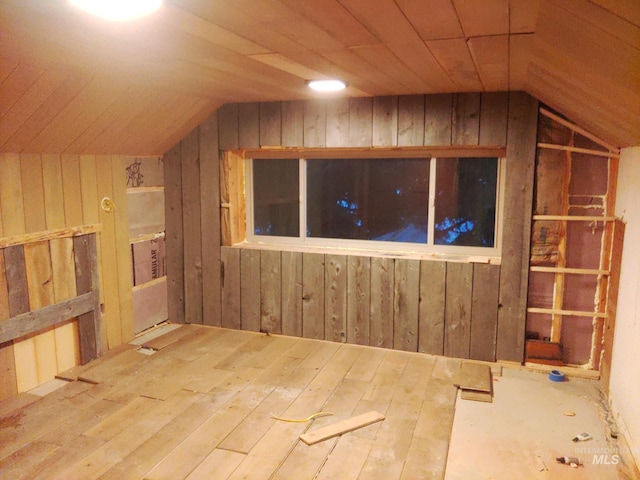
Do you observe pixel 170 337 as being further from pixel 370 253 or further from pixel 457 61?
pixel 457 61

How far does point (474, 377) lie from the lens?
3609 mm

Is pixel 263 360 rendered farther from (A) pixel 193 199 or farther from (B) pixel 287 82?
(B) pixel 287 82

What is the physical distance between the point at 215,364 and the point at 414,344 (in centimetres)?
158

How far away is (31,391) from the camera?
3.41 meters

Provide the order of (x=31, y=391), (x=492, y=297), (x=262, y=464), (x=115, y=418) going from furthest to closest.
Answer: (x=492, y=297)
(x=31, y=391)
(x=115, y=418)
(x=262, y=464)

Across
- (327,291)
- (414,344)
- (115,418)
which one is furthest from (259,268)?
(115,418)

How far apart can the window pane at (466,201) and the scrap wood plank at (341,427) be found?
1.69 m

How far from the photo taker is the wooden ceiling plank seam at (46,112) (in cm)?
286

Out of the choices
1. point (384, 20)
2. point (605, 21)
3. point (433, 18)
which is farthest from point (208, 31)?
point (605, 21)

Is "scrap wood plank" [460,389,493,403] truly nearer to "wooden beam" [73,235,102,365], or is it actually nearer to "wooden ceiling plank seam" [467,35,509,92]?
"wooden ceiling plank seam" [467,35,509,92]

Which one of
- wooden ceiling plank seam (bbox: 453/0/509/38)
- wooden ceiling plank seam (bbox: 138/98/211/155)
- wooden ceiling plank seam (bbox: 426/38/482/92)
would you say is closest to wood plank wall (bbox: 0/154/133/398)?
wooden ceiling plank seam (bbox: 138/98/211/155)

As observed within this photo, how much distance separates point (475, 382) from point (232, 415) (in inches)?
65.9

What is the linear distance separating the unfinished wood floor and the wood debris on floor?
0.07m


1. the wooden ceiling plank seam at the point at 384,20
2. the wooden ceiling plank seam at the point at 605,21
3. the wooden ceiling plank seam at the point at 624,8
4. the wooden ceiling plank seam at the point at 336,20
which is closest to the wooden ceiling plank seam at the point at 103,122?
the wooden ceiling plank seam at the point at 336,20
